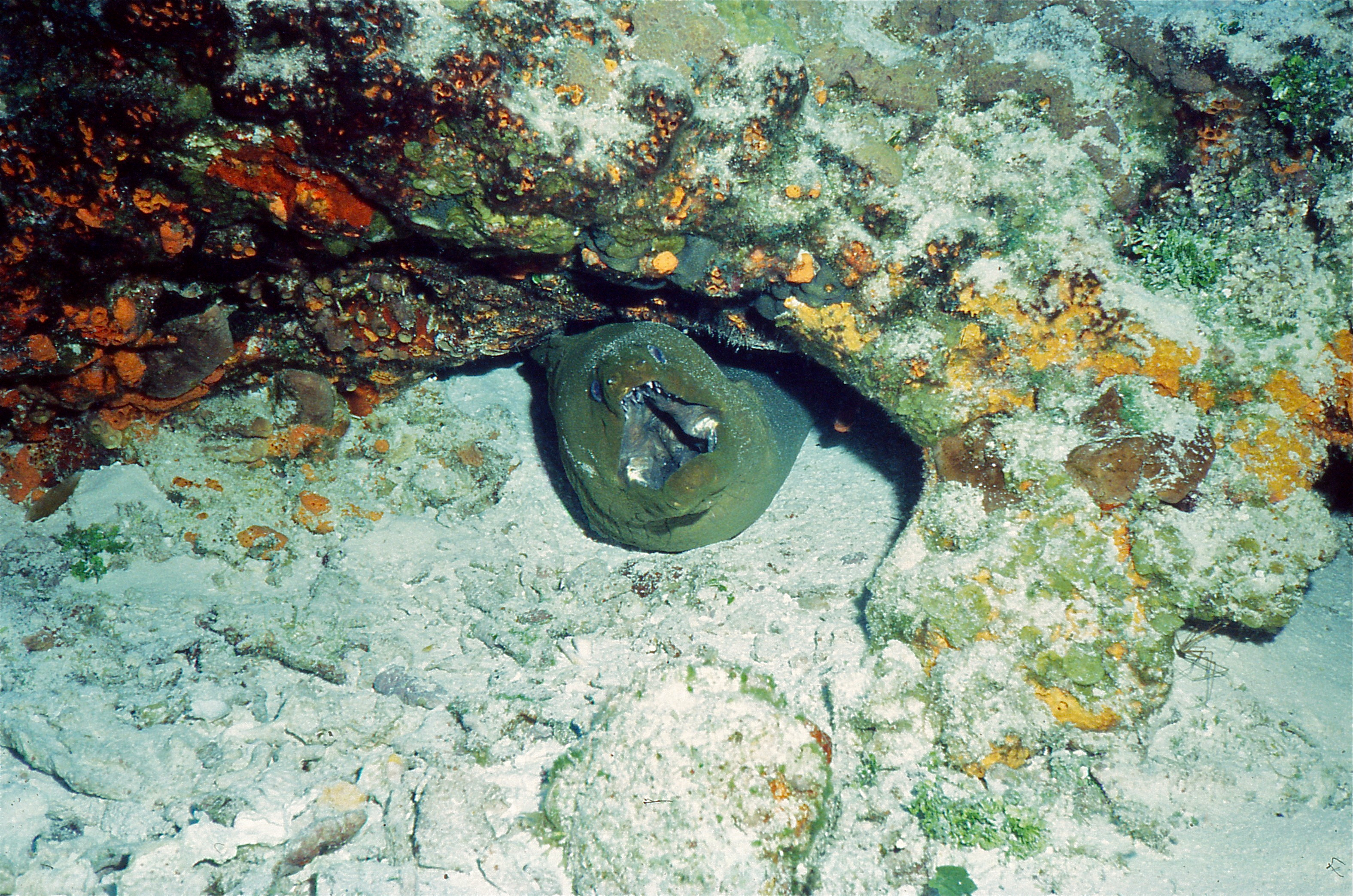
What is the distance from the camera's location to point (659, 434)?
3930 mm

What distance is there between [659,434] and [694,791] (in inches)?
81.2

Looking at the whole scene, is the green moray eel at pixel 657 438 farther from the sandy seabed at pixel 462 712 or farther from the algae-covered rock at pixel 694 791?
the algae-covered rock at pixel 694 791

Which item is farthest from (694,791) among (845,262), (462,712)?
(845,262)

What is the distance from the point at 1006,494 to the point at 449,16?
3.61m

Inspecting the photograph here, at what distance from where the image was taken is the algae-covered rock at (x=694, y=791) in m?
2.64

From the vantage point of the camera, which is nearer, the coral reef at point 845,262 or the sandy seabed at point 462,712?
the coral reef at point 845,262

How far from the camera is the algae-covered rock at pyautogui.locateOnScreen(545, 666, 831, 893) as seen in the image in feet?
8.68

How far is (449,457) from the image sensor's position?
4.87 metres

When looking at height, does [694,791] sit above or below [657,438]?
below

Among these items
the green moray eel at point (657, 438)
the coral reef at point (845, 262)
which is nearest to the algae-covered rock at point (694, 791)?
the coral reef at point (845, 262)

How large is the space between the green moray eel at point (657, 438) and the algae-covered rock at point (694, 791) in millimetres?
1238

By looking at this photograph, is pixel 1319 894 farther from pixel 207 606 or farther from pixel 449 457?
pixel 207 606

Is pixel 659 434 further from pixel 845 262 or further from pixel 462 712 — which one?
pixel 462 712

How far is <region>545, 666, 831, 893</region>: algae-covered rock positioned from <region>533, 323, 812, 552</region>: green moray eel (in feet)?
4.06
